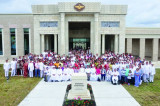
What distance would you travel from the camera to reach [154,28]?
2859 cm

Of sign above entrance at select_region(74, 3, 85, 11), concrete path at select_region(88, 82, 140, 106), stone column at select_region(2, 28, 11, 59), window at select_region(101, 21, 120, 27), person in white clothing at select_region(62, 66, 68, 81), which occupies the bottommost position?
concrete path at select_region(88, 82, 140, 106)

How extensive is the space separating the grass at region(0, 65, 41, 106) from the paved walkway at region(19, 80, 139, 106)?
45 cm

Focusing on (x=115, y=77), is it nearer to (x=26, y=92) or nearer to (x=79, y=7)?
(x=26, y=92)

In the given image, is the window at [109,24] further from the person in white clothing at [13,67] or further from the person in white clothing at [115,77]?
the person in white clothing at [13,67]

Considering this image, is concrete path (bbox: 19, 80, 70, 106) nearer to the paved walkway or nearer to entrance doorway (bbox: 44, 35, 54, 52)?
the paved walkway

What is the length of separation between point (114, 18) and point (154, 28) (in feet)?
31.4

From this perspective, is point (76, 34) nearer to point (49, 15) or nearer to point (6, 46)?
point (49, 15)

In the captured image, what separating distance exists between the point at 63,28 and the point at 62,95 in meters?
14.9

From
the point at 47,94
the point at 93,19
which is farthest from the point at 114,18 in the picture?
the point at 47,94

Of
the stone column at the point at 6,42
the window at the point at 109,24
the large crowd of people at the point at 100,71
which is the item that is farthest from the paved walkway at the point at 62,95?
the stone column at the point at 6,42

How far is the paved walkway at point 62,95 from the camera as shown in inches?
356

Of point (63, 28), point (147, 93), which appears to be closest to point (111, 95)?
point (147, 93)

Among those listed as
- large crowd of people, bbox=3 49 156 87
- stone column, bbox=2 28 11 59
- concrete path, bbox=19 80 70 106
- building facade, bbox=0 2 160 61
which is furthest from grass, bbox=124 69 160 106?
stone column, bbox=2 28 11 59

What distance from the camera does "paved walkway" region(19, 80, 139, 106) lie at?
9.05 metres
